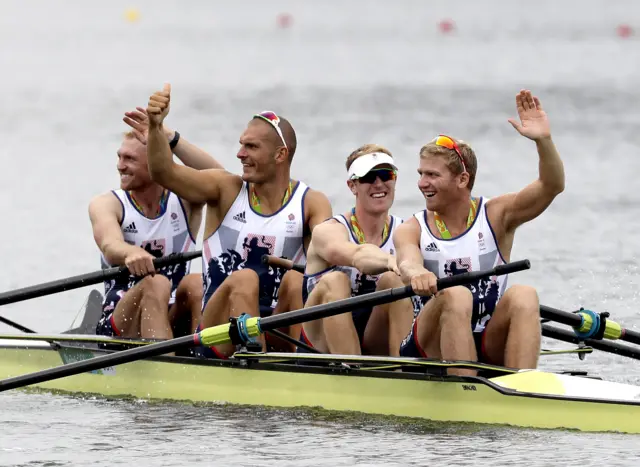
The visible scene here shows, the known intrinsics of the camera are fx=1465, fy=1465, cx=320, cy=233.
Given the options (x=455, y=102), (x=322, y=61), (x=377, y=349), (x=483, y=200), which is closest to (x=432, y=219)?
(x=483, y=200)

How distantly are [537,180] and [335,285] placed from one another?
1.38 m

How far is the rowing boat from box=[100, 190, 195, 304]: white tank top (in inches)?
26.3

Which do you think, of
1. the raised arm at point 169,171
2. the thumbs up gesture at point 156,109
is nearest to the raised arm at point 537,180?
the raised arm at point 169,171

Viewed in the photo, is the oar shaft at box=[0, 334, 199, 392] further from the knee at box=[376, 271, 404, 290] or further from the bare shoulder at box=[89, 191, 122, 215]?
the bare shoulder at box=[89, 191, 122, 215]

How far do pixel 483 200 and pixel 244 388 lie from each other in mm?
1921

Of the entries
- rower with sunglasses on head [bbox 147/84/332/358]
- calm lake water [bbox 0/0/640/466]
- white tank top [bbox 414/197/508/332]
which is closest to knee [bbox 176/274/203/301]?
rower with sunglasses on head [bbox 147/84/332/358]

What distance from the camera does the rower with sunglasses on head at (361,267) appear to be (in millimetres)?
8781

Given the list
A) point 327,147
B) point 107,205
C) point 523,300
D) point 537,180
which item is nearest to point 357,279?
point 523,300

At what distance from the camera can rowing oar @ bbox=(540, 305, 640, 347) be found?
885 centimetres

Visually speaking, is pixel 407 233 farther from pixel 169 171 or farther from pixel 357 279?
pixel 169 171

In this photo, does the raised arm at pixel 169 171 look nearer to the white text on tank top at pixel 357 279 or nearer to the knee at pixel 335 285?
the white text on tank top at pixel 357 279

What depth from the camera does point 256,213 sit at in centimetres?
956

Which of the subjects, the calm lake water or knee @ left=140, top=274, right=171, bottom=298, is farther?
knee @ left=140, top=274, right=171, bottom=298

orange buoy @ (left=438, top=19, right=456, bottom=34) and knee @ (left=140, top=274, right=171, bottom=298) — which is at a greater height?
orange buoy @ (left=438, top=19, right=456, bottom=34)
